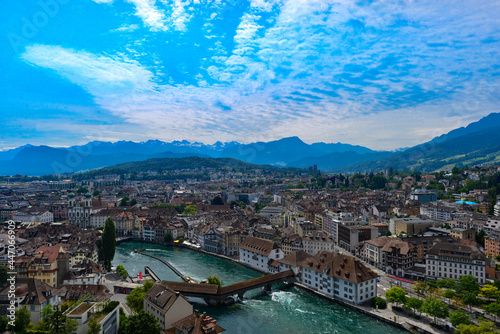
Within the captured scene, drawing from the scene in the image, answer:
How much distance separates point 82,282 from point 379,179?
282ft

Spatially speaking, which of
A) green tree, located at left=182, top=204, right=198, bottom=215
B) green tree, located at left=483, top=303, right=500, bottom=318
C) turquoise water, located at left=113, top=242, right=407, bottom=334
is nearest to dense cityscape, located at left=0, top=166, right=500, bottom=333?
green tree, located at left=483, top=303, right=500, bottom=318

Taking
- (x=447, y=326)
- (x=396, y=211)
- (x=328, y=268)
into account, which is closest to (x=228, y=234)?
(x=328, y=268)

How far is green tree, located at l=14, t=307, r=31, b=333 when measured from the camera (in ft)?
52.0

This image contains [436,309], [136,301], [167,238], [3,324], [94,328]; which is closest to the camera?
[94,328]

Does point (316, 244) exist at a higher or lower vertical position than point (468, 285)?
higher

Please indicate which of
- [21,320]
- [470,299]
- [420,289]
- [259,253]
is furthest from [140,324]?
[470,299]

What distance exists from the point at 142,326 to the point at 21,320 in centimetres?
556

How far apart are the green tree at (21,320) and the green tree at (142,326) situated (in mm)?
4559

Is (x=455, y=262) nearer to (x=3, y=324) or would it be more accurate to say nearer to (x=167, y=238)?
(x=3, y=324)

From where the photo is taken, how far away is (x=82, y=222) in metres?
57.9

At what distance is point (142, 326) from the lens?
17.0 m

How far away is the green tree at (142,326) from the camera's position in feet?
55.6

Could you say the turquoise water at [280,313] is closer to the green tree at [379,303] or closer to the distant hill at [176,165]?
the green tree at [379,303]

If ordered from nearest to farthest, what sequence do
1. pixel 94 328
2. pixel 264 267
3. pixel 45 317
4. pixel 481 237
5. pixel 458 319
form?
1. pixel 94 328
2. pixel 45 317
3. pixel 458 319
4. pixel 264 267
5. pixel 481 237
